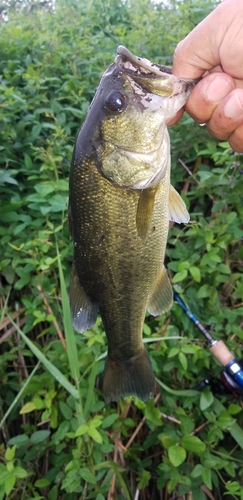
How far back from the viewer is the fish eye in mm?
1267

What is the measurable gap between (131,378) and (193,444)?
0.46 meters

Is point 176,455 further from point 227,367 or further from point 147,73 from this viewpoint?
point 147,73

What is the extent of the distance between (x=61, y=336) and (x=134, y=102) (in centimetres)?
127

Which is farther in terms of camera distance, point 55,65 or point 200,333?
point 55,65

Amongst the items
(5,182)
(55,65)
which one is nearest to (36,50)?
(55,65)

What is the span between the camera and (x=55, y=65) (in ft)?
10.6

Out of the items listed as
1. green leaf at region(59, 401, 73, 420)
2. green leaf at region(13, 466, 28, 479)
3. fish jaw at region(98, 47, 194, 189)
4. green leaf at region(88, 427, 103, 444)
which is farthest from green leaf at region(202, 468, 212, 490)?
fish jaw at region(98, 47, 194, 189)

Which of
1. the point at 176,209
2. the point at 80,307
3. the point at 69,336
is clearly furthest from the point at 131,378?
the point at 176,209

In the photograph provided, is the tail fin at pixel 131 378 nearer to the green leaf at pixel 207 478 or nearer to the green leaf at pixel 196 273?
the green leaf at pixel 207 478

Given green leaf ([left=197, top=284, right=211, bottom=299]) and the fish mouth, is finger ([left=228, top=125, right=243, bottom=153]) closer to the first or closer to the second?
the fish mouth

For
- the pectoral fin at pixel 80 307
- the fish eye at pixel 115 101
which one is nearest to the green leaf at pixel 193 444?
the pectoral fin at pixel 80 307

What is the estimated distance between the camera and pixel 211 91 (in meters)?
1.37

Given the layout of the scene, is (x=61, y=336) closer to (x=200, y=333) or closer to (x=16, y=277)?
(x=16, y=277)

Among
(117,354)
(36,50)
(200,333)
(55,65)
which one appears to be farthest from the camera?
(36,50)
